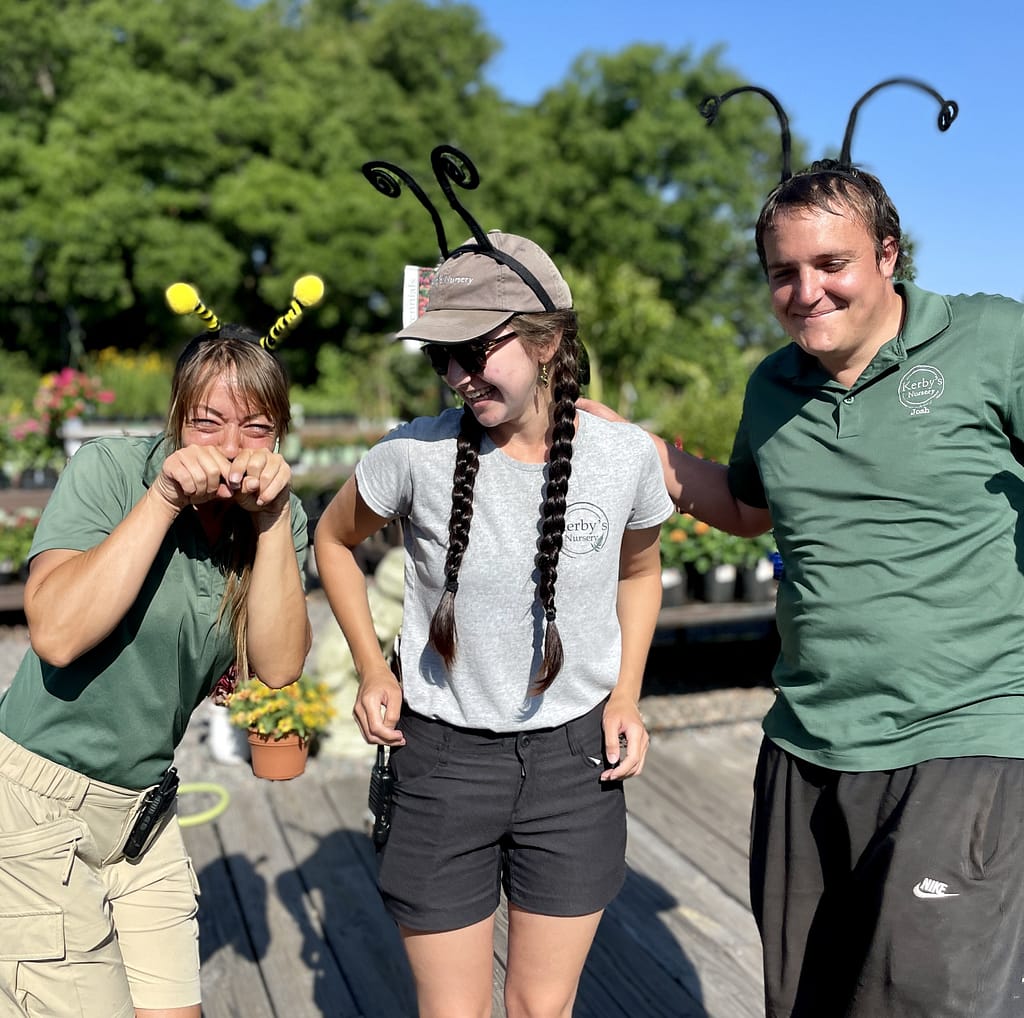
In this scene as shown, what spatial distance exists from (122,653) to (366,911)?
1807 millimetres

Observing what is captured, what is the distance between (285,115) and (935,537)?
22.4m

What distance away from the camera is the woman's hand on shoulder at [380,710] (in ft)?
5.88

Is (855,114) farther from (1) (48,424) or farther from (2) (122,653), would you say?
(1) (48,424)

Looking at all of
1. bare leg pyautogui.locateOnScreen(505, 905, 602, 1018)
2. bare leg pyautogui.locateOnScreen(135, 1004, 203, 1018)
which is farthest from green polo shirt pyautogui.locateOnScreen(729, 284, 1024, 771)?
bare leg pyautogui.locateOnScreen(135, 1004, 203, 1018)

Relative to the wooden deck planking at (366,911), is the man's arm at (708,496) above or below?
above

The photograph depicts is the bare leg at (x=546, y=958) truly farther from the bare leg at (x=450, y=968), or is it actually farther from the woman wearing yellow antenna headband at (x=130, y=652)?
the woman wearing yellow antenna headband at (x=130, y=652)

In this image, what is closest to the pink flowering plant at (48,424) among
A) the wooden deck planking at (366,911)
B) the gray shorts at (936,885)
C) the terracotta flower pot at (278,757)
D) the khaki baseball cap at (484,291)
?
the wooden deck planking at (366,911)

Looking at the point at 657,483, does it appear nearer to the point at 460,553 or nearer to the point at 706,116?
the point at 460,553

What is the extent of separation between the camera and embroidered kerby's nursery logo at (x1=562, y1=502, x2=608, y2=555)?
5.73 feet

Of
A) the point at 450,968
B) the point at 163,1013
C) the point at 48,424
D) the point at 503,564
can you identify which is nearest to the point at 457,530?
the point at 503,564

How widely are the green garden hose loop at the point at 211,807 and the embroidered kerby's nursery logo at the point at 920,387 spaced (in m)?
2.99

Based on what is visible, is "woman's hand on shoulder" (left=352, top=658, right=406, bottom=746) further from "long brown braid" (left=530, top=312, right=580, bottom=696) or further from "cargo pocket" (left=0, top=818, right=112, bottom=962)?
"cargo pocket" (left=0, top=818, right=112, bottom=962)

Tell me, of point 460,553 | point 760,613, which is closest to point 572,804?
point 460,553

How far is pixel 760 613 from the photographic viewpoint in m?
5.53
